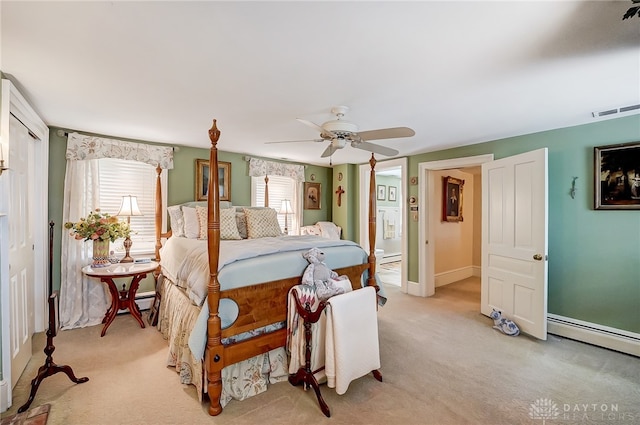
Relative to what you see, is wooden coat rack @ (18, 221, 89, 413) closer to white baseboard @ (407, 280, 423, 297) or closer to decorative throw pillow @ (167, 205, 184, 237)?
decorative throw pillow @ (167, 205, 184, 237)

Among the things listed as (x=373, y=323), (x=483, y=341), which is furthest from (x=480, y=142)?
(x=373, y=323)

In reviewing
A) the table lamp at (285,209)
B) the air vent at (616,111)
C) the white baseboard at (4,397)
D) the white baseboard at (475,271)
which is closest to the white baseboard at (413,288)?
the white baseboard at (475,271)

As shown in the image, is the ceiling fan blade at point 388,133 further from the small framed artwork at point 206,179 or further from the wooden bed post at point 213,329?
the small framed artwork at point 206,179

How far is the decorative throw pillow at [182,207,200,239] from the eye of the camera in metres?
3.62

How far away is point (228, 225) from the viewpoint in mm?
3697

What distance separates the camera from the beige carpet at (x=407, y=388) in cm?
193

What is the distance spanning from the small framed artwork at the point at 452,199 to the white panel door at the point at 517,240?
63.2 inches

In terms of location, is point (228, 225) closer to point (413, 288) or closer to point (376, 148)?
point (376, 148)

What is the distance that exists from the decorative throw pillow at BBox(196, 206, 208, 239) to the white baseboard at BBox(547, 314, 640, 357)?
13.9ft

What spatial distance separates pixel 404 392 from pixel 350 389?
41 centimetres

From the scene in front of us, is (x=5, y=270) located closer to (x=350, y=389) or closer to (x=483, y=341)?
(x=350, y=389)

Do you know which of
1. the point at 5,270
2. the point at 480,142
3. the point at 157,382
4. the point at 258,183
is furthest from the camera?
the point at 258,183

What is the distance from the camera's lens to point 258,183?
5.07 meters

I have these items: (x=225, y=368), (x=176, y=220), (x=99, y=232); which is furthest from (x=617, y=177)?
(x=99, y=232)
